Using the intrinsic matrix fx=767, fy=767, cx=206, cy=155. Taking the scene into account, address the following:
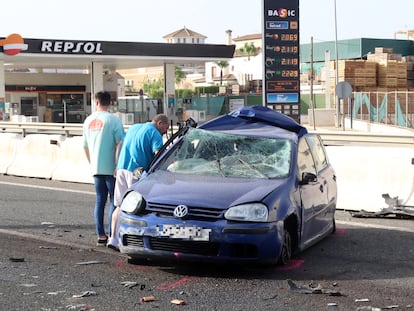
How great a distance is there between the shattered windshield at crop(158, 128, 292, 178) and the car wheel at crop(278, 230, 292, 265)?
64 centimetres

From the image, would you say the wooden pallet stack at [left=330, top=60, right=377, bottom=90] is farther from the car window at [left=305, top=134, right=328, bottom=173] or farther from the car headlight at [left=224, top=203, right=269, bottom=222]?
the car headlight at [left=224, top=203, right=269, bottom=222]

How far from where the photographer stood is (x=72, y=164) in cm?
1580

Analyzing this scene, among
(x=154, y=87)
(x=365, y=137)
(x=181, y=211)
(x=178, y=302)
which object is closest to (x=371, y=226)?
(x=181, y=211)

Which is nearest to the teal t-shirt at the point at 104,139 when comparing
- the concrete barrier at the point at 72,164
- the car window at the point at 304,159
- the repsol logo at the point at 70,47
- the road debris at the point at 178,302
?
the car window at the point at 304,159

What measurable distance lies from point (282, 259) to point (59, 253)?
2.41 m

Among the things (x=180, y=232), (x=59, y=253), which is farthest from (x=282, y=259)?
(x=59, y=253)

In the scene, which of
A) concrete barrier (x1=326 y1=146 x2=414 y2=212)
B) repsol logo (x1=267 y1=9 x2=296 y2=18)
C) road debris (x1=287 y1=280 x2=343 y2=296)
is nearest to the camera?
road debris (x1=287 y1=280 x2=343 y2=296)

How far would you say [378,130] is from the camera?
38562 millimetres

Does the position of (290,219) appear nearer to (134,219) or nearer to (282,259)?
(282,259)

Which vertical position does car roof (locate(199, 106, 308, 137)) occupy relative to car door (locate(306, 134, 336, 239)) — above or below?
above

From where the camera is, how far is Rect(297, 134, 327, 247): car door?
776 cm

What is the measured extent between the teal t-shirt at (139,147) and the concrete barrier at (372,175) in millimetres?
3958

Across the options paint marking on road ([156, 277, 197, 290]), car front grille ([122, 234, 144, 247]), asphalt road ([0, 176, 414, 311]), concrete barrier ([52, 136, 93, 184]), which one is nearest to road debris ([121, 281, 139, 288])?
asphalt road ([0, 176, 414, 311])

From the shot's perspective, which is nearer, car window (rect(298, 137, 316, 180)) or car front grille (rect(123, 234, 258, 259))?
car front grille (rect(123, 234, 258, 259))
